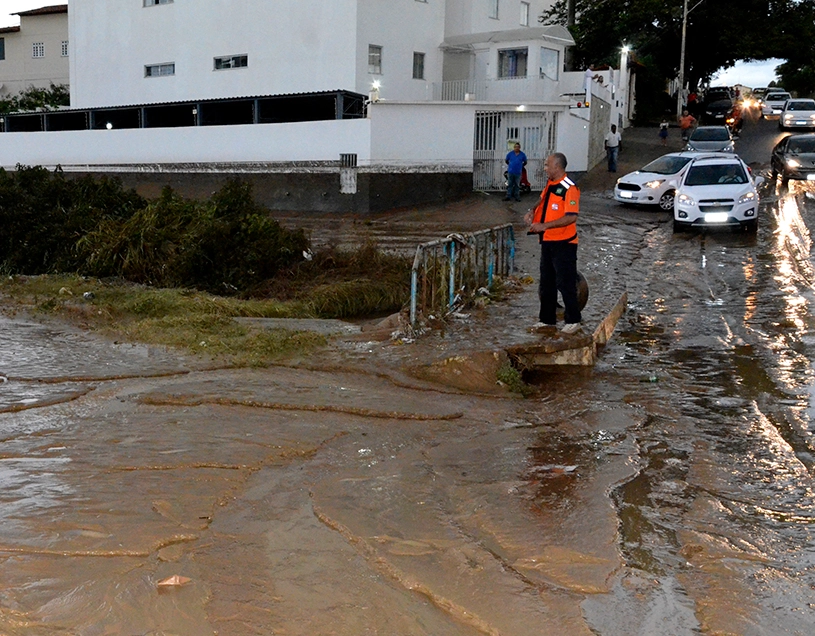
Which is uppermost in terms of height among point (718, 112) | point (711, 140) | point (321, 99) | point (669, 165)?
point (718, 112)

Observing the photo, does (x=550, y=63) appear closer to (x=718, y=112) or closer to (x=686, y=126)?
(x=686, y=126)

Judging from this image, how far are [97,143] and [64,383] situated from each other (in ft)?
87.8

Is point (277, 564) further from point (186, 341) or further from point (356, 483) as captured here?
point (186, 341)

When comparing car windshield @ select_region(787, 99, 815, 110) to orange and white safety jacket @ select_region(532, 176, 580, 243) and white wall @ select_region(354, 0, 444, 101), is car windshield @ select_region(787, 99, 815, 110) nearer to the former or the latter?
white wall @ select_region(354, 0, 444, 101)

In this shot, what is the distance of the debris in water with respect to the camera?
4.39 m

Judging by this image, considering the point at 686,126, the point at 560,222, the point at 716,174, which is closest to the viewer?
the point at 560,222

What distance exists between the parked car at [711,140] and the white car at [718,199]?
1136 cm

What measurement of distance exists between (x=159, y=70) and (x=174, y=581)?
33355 millimetres

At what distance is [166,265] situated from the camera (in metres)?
14.2

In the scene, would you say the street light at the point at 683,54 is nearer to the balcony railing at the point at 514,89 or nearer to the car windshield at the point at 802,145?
the balcony railing at the point at 514,89

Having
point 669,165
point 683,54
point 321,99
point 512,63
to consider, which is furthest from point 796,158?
point 683,54

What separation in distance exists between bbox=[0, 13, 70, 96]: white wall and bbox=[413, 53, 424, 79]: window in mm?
22426

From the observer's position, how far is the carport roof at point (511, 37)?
32094 millimetres

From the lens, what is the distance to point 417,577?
4562 mm
